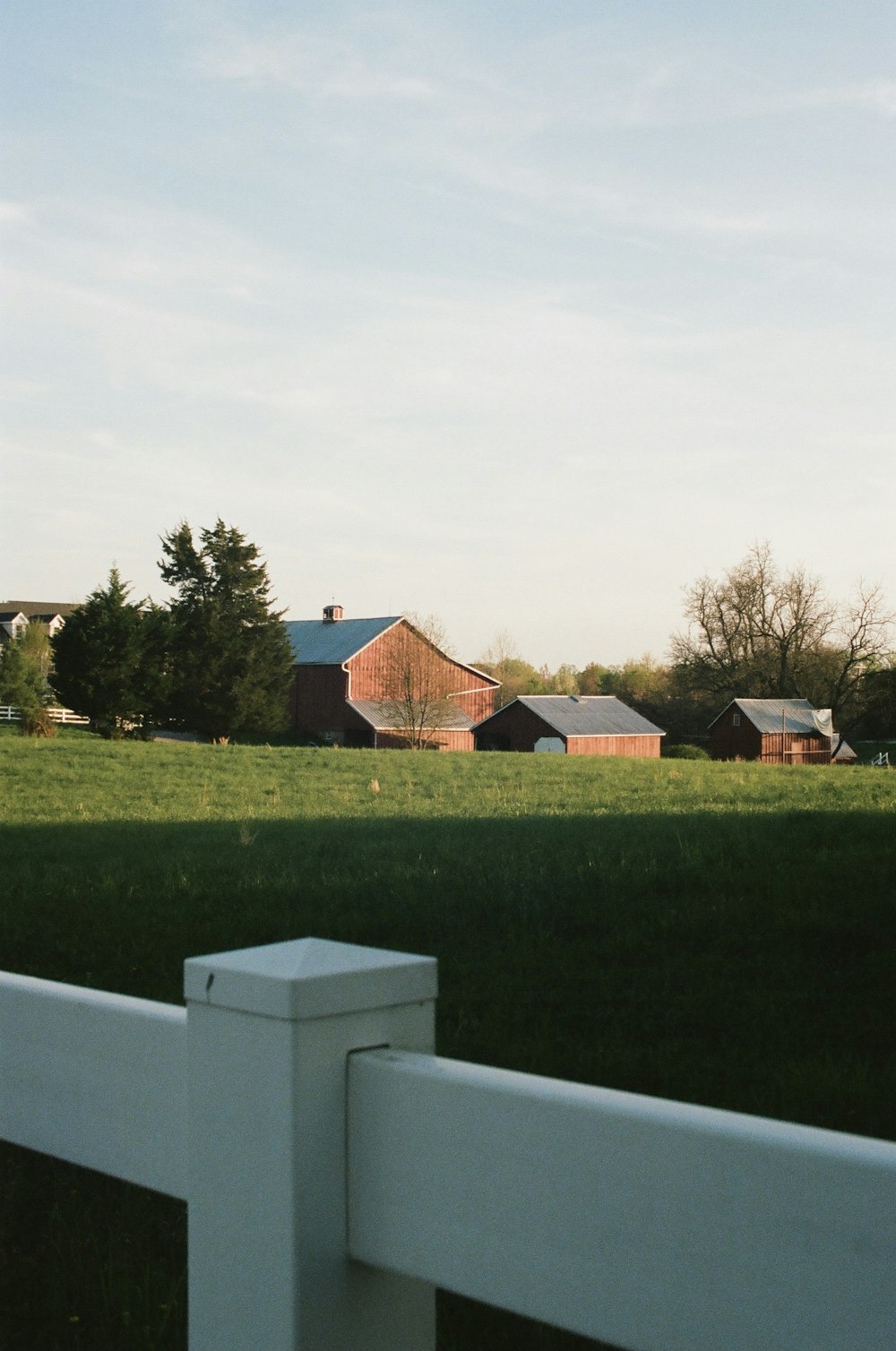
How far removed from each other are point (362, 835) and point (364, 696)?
2050 inches

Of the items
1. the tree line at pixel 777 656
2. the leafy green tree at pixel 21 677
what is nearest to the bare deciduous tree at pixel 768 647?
the tree line at pixel 777 656

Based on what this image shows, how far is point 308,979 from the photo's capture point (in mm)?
1044

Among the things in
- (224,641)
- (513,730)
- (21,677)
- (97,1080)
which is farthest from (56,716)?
(97,1080)

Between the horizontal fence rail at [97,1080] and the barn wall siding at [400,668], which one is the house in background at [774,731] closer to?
the barn wall siding at [400,668]

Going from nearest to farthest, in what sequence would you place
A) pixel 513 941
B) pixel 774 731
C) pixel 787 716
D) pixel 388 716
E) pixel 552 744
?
1. pixel 513 941
2. pixel 388 716
3. pixel 552 744
4. pixel 774 731
5. pixel 787 716

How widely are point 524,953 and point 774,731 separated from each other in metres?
58.6

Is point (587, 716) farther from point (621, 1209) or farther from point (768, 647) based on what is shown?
point (621, 1209)

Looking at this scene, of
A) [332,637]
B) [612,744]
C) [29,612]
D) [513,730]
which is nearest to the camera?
[612,744]

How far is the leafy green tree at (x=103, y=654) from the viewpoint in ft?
133

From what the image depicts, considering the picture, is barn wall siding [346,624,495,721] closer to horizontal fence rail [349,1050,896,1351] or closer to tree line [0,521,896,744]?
tree line [0,521,896,744]

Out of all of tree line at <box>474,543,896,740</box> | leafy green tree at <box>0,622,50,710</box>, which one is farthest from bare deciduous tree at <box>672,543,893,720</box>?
leafy green tree at <box>0,622,50,710</box>

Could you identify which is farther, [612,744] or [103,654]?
[612,744]

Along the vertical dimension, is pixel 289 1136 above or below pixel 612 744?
above

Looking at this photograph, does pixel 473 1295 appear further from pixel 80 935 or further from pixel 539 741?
pixel 539 741
